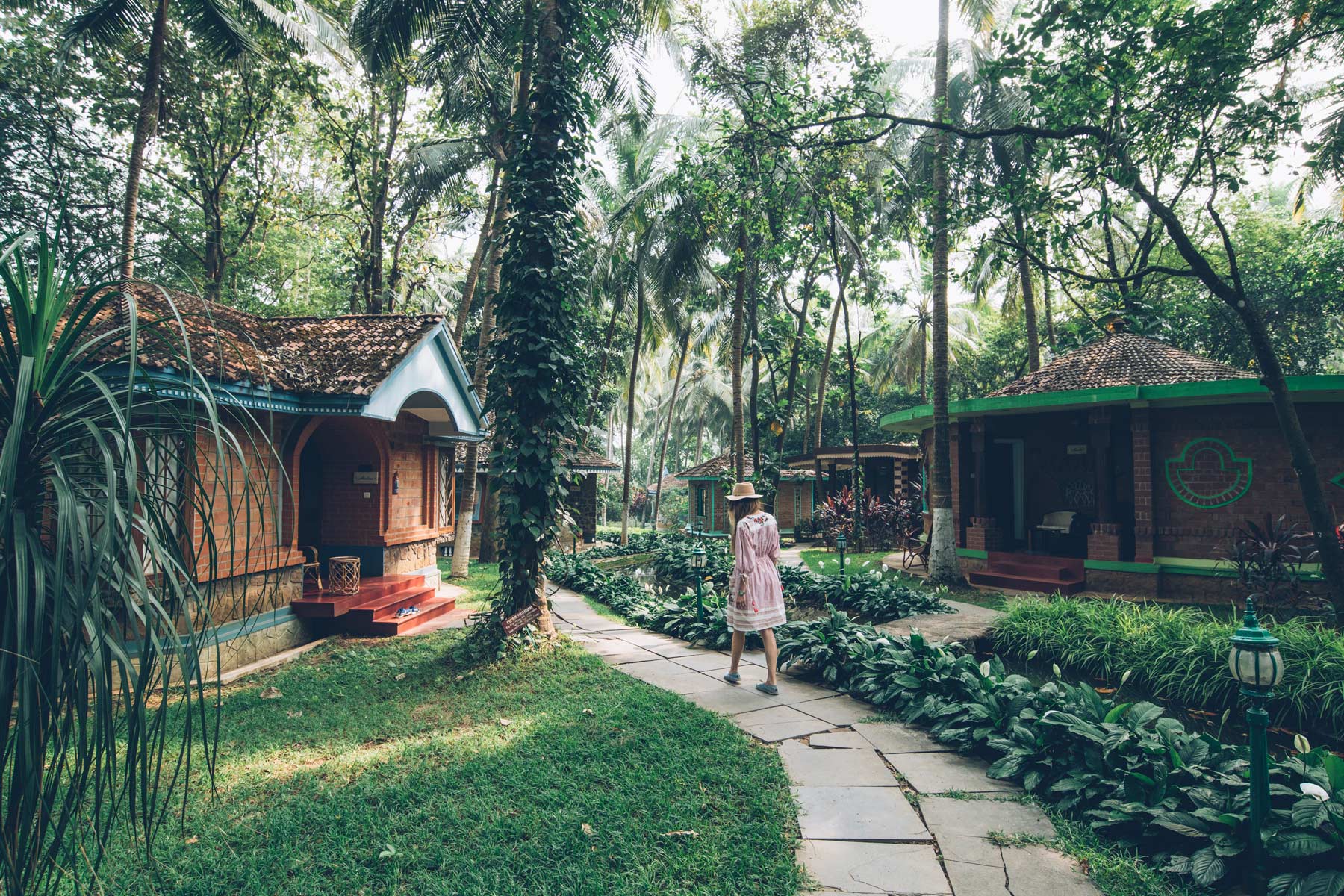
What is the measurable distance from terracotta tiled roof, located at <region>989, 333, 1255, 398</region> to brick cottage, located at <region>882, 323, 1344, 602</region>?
0.11 feet

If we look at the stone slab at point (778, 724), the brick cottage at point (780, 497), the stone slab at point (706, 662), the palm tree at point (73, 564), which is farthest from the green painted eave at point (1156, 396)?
the brick cottage at point (780, 497)

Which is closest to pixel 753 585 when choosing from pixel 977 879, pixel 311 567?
pixel 977 879

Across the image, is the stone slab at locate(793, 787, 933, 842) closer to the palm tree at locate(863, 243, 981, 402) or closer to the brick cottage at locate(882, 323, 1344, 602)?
the brick cottage at locate(882, 323, 1344, 602)

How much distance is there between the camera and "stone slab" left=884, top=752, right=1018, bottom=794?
404 cm

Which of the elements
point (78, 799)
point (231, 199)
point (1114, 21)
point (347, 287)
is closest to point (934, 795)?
point (78, 799)

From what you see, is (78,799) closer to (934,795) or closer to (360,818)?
(360,818)

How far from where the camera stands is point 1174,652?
6160mm

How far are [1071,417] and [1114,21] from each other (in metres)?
7.47

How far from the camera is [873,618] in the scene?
28.9 feet

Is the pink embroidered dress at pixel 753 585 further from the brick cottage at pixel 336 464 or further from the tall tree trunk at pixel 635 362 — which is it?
the tall tree trunk at pixel 635 362

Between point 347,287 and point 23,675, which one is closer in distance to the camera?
point 23,675

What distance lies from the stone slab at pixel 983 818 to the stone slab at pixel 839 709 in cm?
134

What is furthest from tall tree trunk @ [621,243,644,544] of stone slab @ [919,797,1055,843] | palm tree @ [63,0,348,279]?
stone slab @ [919,797,1055,843]

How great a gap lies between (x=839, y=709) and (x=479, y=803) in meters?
2.92
